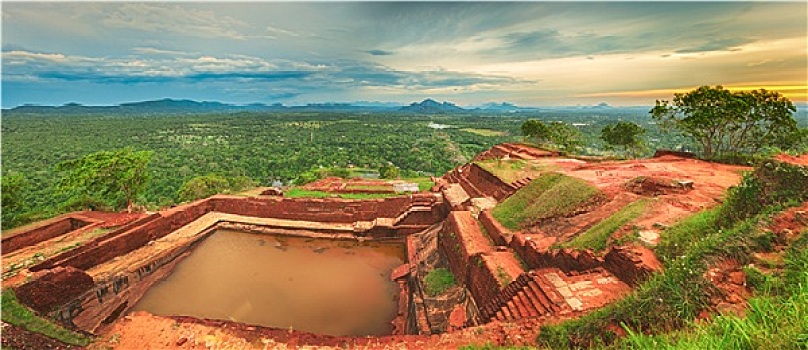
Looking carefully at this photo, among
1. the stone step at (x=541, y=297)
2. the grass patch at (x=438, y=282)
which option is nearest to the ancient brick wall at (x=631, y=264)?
the stone step at (x=541, y=297)

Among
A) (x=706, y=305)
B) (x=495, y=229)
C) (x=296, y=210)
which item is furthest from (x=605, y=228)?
(x=296, y=210)

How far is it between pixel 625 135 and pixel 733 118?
37.4 feet

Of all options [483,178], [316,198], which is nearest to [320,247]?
[316,198]

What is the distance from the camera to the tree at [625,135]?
23938 millimetres

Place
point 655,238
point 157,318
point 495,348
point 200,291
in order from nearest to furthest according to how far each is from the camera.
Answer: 1. point 495,348
2. point 655,238
3. point 157,318
4. point 200,291

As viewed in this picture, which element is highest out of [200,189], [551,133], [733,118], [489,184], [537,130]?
[733,118]

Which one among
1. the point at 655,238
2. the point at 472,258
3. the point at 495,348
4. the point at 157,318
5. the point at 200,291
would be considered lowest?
the point at 200,291

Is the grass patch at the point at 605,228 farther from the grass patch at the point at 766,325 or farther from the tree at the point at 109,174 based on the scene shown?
the tree at the point at 109,174

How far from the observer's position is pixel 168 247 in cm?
1471

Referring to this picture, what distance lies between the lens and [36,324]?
6523mm

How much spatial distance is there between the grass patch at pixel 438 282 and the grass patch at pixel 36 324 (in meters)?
7.47

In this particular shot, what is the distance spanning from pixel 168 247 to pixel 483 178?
549 inches

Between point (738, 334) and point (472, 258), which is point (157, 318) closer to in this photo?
point (472, 258)

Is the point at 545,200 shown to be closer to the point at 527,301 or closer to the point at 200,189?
the point at 527,301
